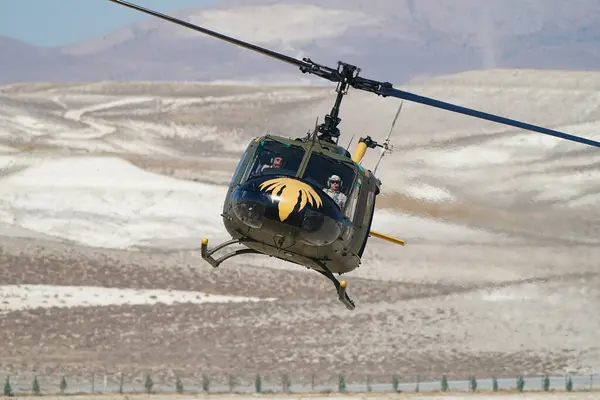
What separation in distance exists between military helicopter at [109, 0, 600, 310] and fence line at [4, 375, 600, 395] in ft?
37.9

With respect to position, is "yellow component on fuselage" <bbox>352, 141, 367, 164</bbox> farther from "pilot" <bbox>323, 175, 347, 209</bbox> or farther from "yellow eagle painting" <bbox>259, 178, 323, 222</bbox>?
"yellow eagle painting" <bbox>259, 178, 323, 222</bbox>

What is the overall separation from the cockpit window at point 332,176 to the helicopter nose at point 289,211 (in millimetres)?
557

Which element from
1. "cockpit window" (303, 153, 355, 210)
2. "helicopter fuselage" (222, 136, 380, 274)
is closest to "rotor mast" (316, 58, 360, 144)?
"helicopter fuselage" (222, 136, 380, 274)

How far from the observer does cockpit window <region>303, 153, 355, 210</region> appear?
82.4 ft

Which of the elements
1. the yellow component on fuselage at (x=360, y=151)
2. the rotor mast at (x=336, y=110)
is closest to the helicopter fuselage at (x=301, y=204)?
the rotor mast at (x=336, y=110)

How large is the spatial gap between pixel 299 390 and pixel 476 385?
4.93 meters

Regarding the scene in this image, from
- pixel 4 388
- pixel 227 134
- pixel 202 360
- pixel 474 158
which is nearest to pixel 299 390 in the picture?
pixel 202 360

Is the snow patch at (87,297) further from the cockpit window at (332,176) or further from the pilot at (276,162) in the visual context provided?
the cockpit window at (332,176)

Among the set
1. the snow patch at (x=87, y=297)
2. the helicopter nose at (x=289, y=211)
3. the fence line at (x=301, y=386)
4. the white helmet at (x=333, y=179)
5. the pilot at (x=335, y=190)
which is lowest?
the fence line at (x=301, y=386)

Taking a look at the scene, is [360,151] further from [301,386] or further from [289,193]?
[301,386]

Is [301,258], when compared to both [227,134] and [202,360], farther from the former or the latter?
[227,134]

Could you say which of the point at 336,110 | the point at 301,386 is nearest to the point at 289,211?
the point at 336,110

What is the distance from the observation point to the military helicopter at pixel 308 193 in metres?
24.0

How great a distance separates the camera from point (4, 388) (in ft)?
118
